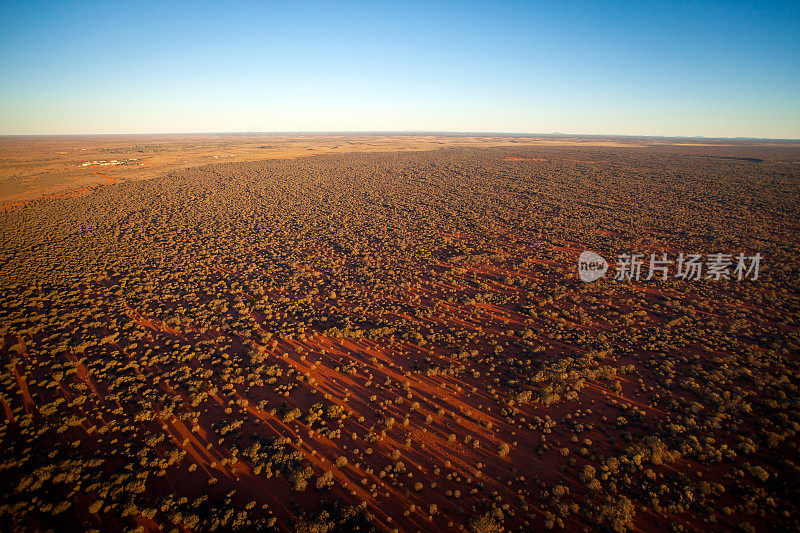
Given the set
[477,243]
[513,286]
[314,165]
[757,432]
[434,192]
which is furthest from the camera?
[314,165]

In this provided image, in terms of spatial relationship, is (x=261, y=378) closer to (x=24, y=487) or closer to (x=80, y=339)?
(x=24, y=487)

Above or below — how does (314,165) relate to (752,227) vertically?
above

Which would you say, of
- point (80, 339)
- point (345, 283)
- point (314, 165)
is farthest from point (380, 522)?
point (314, 165)

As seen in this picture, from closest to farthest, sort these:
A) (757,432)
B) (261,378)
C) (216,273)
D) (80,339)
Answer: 1. (757,432)
2. (261,378)
3. (80,339)
4. (216,273)

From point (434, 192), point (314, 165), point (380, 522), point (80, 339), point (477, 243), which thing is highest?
point (314, 165)

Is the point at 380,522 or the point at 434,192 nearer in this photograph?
the point at 380,522

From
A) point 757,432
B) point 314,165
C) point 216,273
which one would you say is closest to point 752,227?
point 757,432
